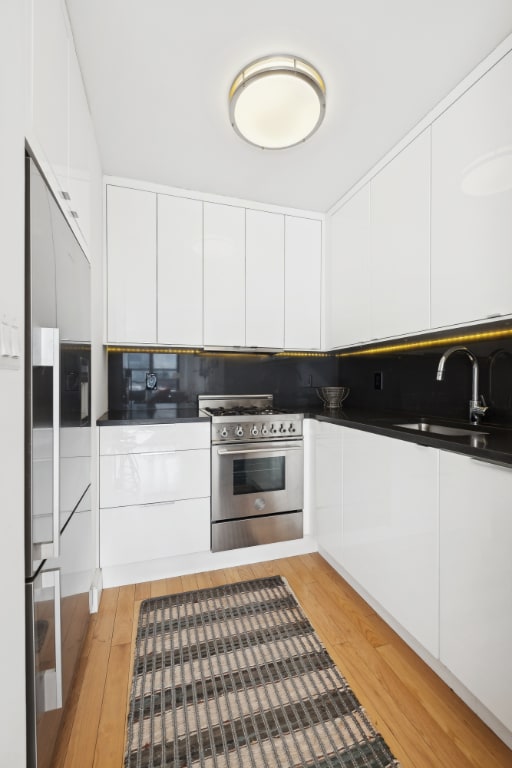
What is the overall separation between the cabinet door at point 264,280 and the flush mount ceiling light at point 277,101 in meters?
0.95

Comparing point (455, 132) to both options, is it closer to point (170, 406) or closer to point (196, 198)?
point (196, 198)

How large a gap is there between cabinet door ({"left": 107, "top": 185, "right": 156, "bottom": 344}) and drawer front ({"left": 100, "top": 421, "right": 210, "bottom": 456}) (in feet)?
2.18

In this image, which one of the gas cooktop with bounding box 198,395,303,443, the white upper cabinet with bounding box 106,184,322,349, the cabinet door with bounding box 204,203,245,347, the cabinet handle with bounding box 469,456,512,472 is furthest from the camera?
the cabinet door with bounding box 204,203,245,347

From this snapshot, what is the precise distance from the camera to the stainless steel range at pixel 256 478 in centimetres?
224

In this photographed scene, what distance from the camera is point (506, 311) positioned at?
1389 mm

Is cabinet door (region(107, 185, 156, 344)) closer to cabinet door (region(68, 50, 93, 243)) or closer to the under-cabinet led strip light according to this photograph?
cabinet door (region(68, 50, 93, 243))

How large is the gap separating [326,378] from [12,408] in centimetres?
267

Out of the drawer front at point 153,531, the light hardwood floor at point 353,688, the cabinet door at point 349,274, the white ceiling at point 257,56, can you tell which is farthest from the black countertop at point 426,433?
the white ceiling at point 257,56

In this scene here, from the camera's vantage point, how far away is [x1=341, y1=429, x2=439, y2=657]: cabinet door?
4.61 ft

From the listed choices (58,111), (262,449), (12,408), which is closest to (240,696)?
(262,449)

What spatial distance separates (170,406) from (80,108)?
71.8 inches

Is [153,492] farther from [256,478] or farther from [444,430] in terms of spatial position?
[444,430]

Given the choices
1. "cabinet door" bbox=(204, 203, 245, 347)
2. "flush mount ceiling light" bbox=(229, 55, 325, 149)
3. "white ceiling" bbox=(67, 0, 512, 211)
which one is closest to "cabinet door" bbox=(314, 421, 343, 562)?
"cabinet door" bbox=(204, 203, 245, 347)

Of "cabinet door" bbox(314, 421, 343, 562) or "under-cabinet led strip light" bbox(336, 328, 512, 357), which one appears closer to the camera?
"under-cabinet led strip light" bbox(336, 328, 512, 357)
